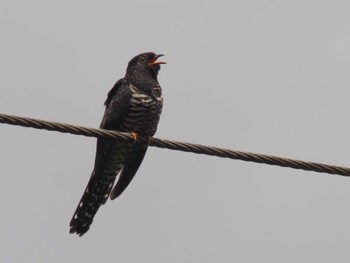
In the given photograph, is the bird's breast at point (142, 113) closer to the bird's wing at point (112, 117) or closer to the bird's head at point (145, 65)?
the bird's wing at point (112, 117)

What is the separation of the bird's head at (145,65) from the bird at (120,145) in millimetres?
199

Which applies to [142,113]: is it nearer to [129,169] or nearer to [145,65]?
[129,169]

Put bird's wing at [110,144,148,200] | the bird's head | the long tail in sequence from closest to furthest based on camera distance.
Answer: the long tail < bird's wing at [110,144,148,200] < the bird's head

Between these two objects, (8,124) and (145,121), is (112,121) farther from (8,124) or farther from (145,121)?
(8,124)

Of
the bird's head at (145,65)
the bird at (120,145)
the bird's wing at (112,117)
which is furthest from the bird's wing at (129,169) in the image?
the bird's head at (145,65)

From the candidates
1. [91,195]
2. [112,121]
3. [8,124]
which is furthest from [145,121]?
[8,124]

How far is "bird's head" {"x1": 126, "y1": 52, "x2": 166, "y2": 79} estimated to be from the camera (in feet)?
30.6

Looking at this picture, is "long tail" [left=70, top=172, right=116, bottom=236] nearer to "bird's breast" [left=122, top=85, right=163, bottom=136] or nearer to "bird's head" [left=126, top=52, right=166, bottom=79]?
"bird's breast" [left=122, top=85, right=163, bottom=136]

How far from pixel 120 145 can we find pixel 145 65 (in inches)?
44.5

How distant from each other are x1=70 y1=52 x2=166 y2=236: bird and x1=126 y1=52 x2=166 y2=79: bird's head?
20 cm

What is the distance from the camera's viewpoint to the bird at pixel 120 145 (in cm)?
863

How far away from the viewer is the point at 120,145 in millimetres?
8766

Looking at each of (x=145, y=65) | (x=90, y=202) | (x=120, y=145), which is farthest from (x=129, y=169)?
(x=145, y=65)

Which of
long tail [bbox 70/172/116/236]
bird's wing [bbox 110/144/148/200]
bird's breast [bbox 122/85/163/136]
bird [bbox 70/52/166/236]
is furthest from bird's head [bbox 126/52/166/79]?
long tail [bbox 70/172/116/236]
